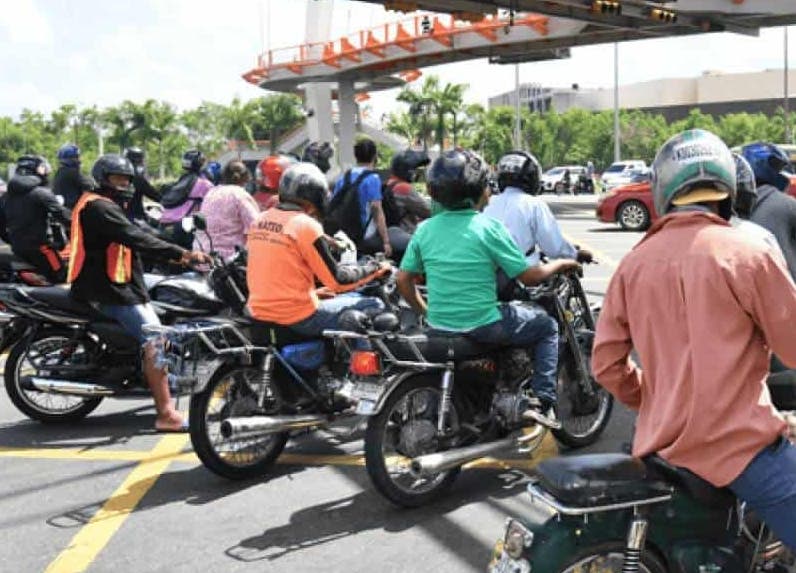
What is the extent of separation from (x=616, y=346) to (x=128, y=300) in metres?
3.95

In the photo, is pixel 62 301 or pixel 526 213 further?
pixel 62 301

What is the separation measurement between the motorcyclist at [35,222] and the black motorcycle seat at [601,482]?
6.69 m

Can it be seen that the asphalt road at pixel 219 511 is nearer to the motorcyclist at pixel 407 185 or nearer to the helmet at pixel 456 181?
the helmet at pixel 456 181

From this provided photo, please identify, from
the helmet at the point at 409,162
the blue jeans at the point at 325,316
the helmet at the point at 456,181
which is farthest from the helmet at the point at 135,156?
the helmet at the point at 456,181

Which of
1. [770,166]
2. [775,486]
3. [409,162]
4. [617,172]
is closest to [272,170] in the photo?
[409,162]

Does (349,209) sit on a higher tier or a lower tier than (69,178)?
lower

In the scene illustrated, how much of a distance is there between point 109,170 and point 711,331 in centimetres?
436

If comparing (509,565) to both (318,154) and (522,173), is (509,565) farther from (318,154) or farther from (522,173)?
(318,154)

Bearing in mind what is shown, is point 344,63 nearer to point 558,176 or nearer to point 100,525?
point 558,176

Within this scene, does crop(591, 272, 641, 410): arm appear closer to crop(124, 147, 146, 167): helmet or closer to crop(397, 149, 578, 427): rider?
crop(397, 149, 578, 427): rider

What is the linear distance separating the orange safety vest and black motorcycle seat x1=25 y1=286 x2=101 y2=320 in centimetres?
12

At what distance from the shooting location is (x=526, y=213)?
16.9ft

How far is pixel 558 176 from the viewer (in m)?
46.5

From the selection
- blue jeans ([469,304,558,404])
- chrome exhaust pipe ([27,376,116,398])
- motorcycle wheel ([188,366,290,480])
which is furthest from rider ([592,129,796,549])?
chrome exhaust pipe ([27,376,116,398])
